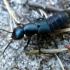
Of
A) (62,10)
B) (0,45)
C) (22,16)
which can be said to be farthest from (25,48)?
(62,10)

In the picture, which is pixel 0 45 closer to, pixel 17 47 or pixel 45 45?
pixel 17 47

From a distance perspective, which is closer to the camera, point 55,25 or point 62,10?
point 55,25

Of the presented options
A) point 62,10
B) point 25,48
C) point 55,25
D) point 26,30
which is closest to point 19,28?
point 26,30

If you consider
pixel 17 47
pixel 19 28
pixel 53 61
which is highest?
pixel 19 28

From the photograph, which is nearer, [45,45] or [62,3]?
[45,45]

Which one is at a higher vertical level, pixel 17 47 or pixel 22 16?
pixel 22 16

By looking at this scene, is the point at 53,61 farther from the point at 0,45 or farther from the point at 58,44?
the point at 0,45
